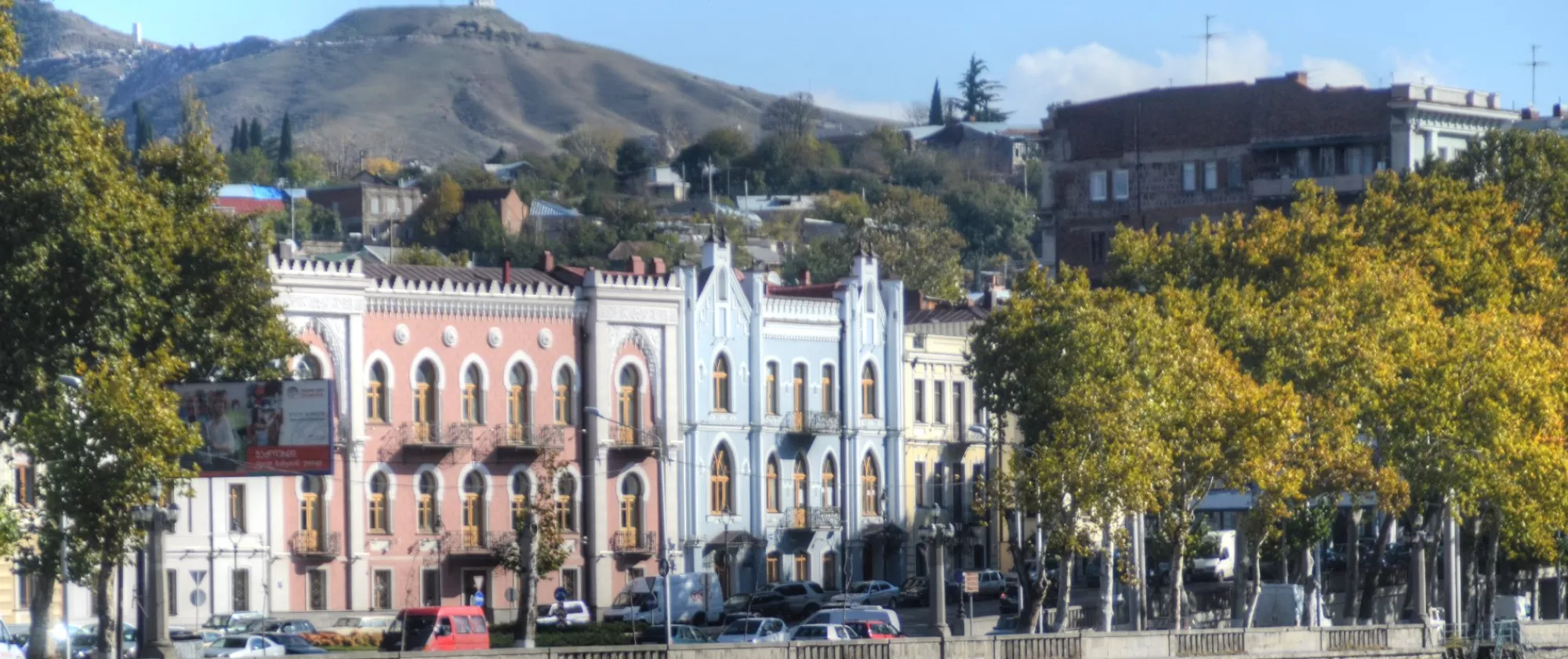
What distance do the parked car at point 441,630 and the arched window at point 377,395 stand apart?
16593 mm

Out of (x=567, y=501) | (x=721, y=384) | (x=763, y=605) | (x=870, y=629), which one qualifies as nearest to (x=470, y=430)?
(x=567, y=501)

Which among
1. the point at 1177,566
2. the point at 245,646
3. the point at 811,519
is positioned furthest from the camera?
the point at 811,519

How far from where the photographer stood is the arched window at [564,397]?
8300 cm

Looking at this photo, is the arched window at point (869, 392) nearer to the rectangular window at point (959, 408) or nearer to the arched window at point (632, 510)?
the rectangular window at point (959, 408)

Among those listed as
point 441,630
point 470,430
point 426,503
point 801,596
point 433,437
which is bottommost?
point 801,596

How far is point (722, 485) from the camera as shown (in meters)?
88.0

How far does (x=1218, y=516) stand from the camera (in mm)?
101875

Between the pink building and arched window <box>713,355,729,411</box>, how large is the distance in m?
2.70

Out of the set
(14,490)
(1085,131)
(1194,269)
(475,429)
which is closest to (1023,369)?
(1194,269)

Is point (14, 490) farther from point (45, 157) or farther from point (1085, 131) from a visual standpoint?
point (1085, 131)

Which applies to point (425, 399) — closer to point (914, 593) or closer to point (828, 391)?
point (828, 391)

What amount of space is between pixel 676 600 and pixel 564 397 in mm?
7913

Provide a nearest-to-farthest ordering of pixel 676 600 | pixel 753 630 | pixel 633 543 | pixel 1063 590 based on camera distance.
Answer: pixel 1063 590 < pixel 753 630 < pixel 676 600 < pixel 633 543

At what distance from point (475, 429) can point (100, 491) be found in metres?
27.2
